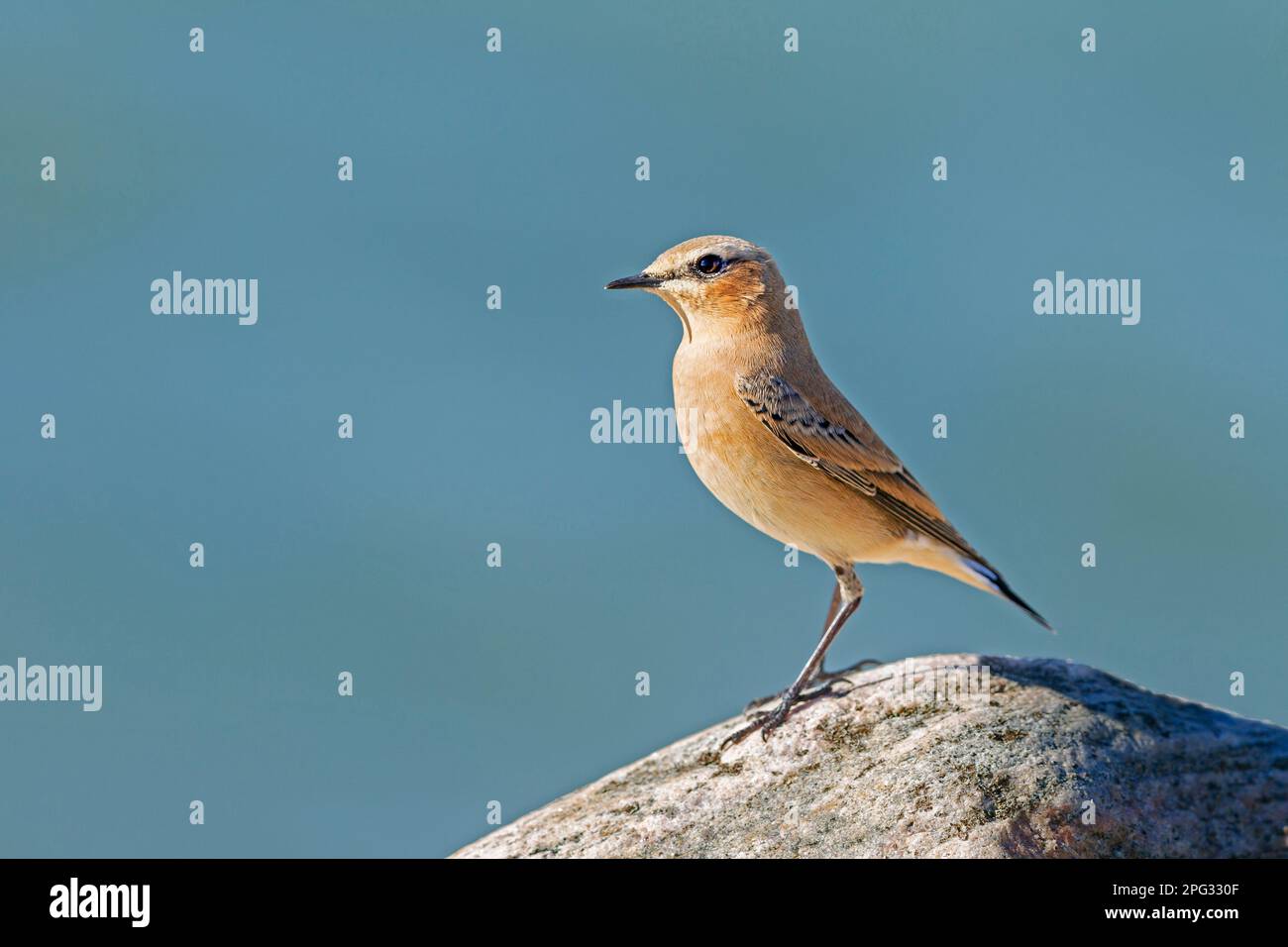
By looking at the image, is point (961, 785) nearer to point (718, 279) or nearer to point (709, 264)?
point (718, 279)

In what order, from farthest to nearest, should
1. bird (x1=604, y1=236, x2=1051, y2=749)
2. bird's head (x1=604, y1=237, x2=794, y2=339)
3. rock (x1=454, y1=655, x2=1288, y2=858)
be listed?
bird's head (x1=604, y1=237, x2=794, y2=339) < bird (x1=604, y1=236, x2=1051, y2=749) < rock (x1=454, y1=655, x2=1288, y2=858)

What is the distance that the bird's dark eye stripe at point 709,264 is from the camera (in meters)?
9.40

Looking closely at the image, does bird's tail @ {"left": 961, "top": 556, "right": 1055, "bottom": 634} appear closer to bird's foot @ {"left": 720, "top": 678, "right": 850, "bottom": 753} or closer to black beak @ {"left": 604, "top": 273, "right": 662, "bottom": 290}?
bird's foot @ {"left": 720, "top": 678, "right": 850, "bottom": 753}

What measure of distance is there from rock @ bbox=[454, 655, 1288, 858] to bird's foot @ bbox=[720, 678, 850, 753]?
0.07m

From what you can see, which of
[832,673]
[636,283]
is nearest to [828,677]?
→ [832,673]

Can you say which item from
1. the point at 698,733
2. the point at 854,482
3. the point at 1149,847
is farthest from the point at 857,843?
the point at 854,482

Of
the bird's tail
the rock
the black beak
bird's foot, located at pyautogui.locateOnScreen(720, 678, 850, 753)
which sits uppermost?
the black beak

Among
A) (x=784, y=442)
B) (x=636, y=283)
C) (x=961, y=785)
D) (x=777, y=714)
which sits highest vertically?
(x=636, y=283)

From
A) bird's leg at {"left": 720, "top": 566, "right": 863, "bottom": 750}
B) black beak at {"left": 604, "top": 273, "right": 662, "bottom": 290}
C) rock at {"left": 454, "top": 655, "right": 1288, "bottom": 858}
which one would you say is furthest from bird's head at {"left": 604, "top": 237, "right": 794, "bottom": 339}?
rock at {"left": 454, "top": 655, "right": 1288, "bottom": 858}

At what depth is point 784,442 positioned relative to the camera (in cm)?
905

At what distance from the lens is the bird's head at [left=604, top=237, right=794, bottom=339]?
940 centimetres

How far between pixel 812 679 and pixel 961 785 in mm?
1911

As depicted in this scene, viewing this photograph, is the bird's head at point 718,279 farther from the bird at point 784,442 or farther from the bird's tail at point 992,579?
the bird's tail at point 992,579
